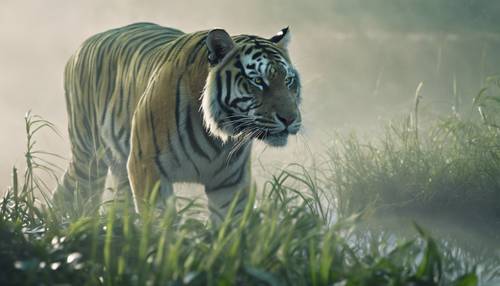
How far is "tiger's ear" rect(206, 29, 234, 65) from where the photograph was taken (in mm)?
4273

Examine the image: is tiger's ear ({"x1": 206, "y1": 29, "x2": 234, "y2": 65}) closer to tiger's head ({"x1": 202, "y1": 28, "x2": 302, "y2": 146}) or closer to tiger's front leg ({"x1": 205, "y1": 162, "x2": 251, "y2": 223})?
tiger's head ({"x1": 202, "y1": 28, "x2": 302, "y2": 146})

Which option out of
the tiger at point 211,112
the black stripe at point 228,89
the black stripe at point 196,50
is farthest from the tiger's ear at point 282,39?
the black stripe at point 228,89

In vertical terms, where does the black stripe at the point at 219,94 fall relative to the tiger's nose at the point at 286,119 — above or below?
above

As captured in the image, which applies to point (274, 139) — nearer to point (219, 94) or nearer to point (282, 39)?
point (219, 94)

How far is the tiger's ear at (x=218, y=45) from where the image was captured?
427 centimetres

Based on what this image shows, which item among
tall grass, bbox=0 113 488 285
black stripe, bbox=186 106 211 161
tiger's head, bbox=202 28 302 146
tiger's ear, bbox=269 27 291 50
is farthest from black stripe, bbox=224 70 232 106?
tall grass, bbox=0 113 488 285

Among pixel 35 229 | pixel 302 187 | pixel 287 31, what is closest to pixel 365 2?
pixel 302 187

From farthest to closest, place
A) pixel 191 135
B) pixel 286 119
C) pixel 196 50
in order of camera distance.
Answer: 1. pixel 196 50
2. pixel 191 135
3. pixel 286 119

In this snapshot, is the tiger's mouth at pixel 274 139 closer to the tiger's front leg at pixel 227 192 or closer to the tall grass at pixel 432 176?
the tiger's front leg at pixel 227 192

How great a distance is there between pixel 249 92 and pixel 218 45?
0.98 ft

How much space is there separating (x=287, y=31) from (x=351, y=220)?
5.91 ft

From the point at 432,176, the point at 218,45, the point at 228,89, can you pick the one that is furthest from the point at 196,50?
the point at 432,176

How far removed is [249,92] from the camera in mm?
4203

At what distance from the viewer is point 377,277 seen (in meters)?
2.95
